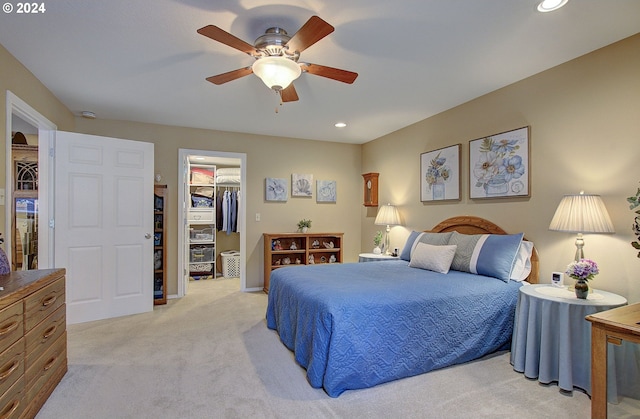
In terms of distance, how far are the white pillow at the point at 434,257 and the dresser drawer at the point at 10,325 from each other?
3.02m

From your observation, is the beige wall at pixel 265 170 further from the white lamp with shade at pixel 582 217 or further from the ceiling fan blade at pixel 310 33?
the white lamp with shade at pixel 582 217

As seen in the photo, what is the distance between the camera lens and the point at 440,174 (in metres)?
3.86

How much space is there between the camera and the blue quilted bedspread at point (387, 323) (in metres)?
2.14

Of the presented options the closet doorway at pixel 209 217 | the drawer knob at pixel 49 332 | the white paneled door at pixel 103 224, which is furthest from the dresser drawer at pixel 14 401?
the closet doorway at pixel 209 217

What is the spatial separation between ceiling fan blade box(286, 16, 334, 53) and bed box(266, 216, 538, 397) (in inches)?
64.8

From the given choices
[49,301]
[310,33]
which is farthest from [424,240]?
[49,301]

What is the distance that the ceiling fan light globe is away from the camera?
→ 2.01 m

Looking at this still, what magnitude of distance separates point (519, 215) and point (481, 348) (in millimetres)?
1257

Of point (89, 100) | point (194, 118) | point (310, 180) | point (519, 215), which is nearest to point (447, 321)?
point (519, 215)

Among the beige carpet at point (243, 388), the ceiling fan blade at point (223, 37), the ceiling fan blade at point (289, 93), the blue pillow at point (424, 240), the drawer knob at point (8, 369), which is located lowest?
the beige carpet at point (243, 388)

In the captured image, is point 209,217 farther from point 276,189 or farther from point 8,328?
point 8,328

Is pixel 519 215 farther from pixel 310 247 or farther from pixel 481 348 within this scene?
pixel 310 247

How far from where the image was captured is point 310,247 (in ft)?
16.6

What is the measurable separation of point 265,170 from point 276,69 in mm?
2998
